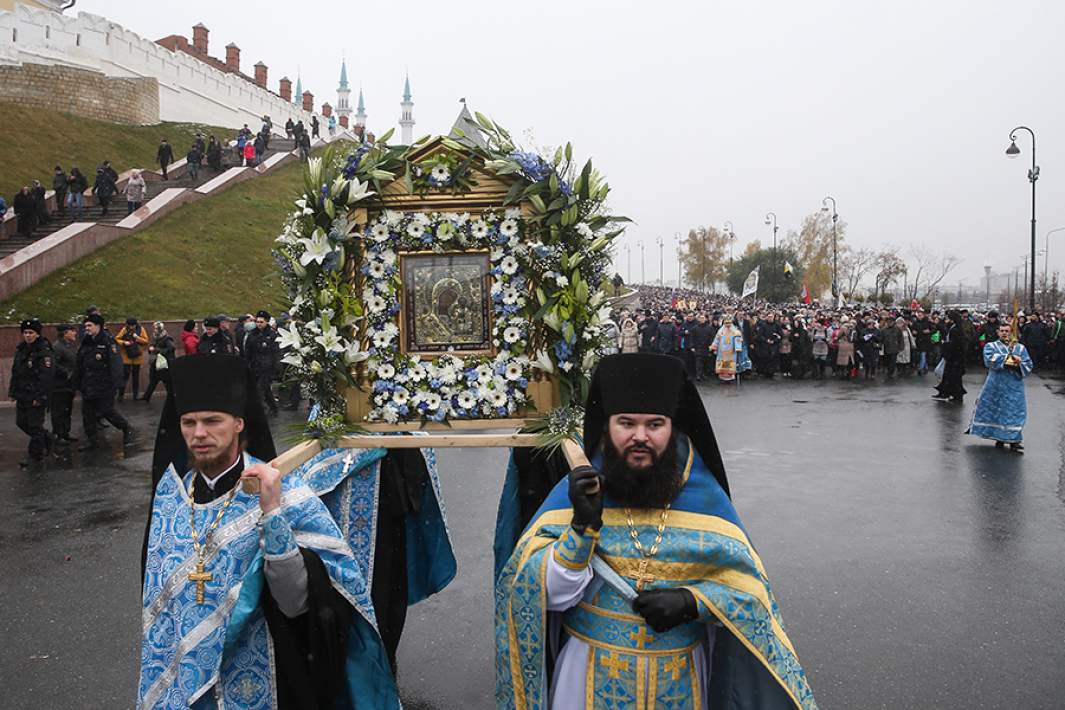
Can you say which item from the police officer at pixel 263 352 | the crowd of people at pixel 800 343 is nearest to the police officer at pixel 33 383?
the police officer at pixel 263 352

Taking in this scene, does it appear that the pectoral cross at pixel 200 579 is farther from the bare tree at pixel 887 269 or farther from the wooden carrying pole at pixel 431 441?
the bare tree at pixel 887 269

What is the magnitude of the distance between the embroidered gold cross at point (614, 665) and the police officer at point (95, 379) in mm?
11582

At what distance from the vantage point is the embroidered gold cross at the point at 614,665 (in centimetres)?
285

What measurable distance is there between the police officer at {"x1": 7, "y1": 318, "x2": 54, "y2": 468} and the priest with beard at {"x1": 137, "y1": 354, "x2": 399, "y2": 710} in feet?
31.6

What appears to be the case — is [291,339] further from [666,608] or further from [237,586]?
[666,608]

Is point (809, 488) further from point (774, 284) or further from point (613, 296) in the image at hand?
point (774, 284)

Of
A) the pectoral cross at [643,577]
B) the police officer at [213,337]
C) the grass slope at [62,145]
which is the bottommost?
the pectoral cross at [643,577]

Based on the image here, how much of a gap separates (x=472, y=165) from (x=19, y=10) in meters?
49.4

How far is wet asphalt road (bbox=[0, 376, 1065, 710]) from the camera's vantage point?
477 cm

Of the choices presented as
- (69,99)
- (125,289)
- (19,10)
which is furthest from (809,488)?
(19,10)

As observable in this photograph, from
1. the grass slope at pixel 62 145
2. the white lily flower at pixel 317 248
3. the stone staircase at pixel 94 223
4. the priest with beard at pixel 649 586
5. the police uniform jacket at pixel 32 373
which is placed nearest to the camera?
the priest with beard at pixel 649 586

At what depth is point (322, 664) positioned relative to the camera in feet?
10.3

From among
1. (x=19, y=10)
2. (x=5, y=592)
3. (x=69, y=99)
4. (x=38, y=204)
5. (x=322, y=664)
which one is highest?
(x=19, y=10)

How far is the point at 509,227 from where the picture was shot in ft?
13.3
